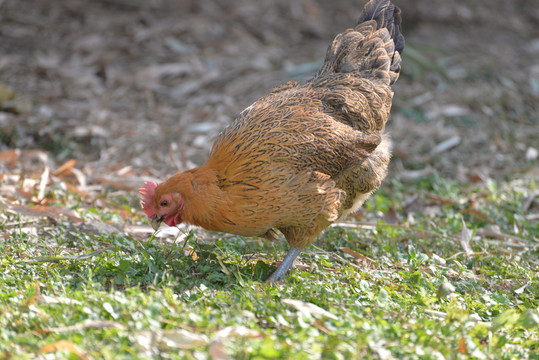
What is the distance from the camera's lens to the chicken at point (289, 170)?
12.2 ft

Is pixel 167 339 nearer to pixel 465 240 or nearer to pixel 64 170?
pixel 465 240

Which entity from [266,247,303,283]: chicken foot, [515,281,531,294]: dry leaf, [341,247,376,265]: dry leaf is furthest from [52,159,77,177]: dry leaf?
[515,281,531,294]: dry leaf

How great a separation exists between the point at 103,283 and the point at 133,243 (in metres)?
0.72

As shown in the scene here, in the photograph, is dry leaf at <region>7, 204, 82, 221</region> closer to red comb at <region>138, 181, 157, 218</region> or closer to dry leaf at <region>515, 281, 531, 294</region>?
red comb at <region>138, 181, 157, 218</region>

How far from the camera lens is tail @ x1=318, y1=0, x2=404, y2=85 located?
488cm

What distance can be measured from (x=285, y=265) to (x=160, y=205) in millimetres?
1024

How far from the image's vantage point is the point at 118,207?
5211mm

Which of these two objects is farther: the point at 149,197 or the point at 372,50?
the point at 372,50

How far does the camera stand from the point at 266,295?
10.7 ft

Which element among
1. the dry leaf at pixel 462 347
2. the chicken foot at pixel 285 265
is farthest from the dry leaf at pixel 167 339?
the dry leaf at pixel 462 347

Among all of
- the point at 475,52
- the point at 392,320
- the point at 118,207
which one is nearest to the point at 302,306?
the point at 392,320

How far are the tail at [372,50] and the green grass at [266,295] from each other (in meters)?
1.45

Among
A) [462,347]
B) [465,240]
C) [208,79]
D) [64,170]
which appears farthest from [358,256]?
[208,79]

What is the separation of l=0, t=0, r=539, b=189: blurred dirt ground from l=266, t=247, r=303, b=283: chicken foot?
2291 mm
